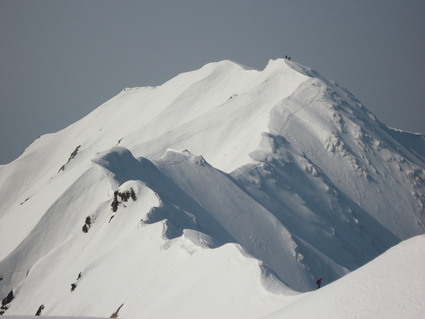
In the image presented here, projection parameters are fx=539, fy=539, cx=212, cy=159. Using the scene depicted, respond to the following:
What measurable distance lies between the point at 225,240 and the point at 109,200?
12.2 meters

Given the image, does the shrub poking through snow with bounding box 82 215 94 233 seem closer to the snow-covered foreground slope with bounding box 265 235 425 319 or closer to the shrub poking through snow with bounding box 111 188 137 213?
the shrub poking through snow with bounding box 111 188 137 213

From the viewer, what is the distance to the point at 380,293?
13969 mm

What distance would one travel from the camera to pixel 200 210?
4828 cm

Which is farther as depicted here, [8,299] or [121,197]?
[8,299]

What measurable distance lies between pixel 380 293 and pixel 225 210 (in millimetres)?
35069

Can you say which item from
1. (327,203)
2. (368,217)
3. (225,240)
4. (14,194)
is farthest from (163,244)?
(14,194)

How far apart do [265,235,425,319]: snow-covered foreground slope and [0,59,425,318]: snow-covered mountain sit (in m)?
4.31

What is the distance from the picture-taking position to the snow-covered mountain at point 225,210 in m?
29.3

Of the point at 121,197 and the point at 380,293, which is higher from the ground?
the point at 380,293

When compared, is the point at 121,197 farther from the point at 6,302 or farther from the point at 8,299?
the point at 6,302

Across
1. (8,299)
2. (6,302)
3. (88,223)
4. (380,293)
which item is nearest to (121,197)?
(88,223)

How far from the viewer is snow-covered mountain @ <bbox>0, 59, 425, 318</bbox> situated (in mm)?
29312

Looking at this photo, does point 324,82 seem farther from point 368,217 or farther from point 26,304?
point 26,304

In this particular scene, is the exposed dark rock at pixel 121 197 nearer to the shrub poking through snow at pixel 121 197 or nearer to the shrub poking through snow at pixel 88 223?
the shrub poking through snow at pixel 121 197
